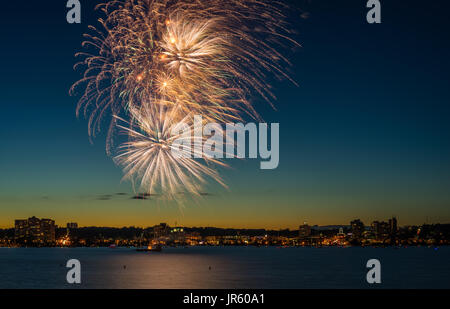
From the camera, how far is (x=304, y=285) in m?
77.9
